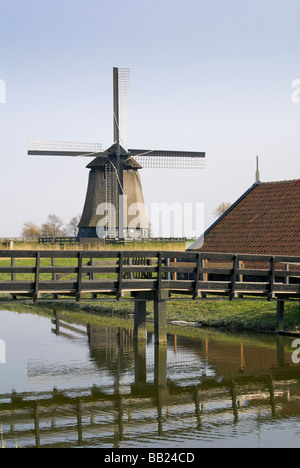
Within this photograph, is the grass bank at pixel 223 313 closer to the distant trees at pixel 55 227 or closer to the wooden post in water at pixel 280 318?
the wooden post in water at pixel 280 318

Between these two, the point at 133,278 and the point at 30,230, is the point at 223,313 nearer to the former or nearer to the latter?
the point at 133,278

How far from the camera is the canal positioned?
34.1ft

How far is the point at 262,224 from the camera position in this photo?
2525 cm

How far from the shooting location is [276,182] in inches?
1046

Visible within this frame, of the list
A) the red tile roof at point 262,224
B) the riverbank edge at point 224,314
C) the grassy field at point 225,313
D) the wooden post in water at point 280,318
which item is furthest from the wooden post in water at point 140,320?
the red tile roof at point 262,224

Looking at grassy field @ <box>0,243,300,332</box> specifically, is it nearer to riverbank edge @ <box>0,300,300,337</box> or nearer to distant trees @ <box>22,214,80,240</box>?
riverbank edge @ <box>0,300,300,337</box>

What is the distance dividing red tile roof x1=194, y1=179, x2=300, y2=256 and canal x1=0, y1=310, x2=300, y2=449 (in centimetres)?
477

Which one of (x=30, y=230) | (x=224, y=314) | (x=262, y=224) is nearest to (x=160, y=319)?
(x=224, y=314)

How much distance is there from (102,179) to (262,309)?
1092 inches

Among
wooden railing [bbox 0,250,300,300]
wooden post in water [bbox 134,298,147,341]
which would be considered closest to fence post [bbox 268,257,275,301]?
wooden railing [bbox 0,250,300,300]

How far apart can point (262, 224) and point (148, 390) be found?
12.8 m

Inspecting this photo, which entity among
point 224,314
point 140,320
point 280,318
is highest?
point 140,320

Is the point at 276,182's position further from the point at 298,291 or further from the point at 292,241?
Result: the point at 298,291

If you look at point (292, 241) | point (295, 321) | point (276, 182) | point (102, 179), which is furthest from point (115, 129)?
point (295, 321)
